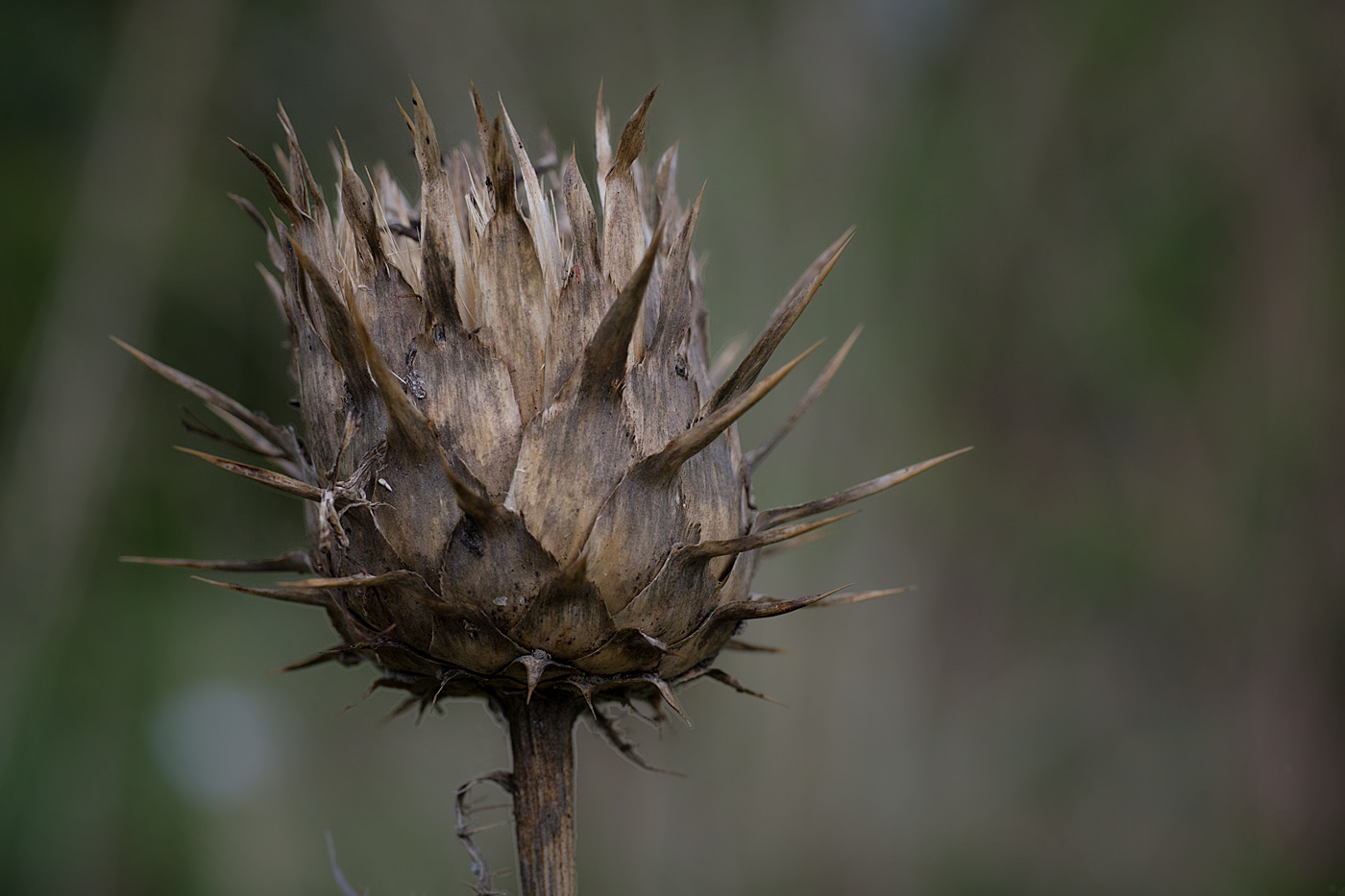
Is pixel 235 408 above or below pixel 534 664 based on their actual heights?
above

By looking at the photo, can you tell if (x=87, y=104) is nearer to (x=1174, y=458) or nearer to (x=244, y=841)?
(x=244, y=841)

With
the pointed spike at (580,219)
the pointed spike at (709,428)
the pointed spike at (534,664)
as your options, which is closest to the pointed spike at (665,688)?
the pointed spike at (534,664)

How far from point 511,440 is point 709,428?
9.2 inches

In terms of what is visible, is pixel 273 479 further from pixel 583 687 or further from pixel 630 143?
pixel 630 143

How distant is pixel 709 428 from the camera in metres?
1.02

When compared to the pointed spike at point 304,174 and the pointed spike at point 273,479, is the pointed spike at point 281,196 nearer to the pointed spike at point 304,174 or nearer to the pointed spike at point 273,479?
the pointed spike at point 304,174

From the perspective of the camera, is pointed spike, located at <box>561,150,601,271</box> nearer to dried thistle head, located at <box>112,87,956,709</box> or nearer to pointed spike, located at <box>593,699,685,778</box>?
dried thistle head, located at <box>112,87,956,709</box>

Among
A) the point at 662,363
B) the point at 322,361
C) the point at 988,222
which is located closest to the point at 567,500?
the point at 662,363

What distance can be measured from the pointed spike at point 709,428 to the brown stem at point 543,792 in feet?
1.25

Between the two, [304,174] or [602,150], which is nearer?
[304,174]

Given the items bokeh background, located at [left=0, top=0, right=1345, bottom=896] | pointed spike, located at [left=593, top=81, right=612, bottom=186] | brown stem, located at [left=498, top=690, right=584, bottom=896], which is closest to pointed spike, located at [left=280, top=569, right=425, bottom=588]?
brown stem, located at [left=498, top=690, right=584, bottom=896]

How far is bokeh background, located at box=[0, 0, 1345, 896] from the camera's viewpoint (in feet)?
15.6

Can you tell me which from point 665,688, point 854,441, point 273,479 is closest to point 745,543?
point 665,688

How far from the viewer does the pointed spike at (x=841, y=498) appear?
1.10m
